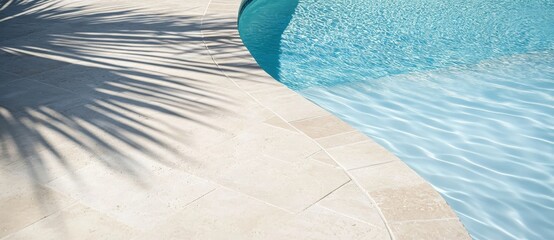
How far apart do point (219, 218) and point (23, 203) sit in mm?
1128

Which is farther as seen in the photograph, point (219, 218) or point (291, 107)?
point (291, 107)

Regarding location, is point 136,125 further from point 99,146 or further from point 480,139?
point 480,139

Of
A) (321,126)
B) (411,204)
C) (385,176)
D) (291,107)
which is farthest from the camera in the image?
(291,107)

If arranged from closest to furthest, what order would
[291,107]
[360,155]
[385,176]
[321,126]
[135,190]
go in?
[135,190] → [385,176] → [360,155] → [321,126] → [291,107]

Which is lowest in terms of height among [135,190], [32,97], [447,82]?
[447,82]

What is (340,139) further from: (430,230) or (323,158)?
(430,230)

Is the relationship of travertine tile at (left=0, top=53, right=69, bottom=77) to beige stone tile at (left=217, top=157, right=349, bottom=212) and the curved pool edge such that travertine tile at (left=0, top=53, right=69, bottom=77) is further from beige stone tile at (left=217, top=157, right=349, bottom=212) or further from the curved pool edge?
beige stone tile at (left=217, top=157, right=349, bottom=212)

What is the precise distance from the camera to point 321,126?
13.5 feet

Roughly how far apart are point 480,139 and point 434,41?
9.85 ft

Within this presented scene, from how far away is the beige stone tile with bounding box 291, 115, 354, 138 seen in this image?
400 centimetres

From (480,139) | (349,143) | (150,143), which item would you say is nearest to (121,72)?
(150,143)

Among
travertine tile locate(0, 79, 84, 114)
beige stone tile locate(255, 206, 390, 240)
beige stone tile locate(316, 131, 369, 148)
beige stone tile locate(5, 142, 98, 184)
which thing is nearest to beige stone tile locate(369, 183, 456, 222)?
beige stone tile locate(255, 206, 390, 240)

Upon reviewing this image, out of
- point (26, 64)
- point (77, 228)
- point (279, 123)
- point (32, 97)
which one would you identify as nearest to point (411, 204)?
point (279, 123)

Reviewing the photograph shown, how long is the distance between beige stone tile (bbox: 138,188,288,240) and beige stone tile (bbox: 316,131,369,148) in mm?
860
